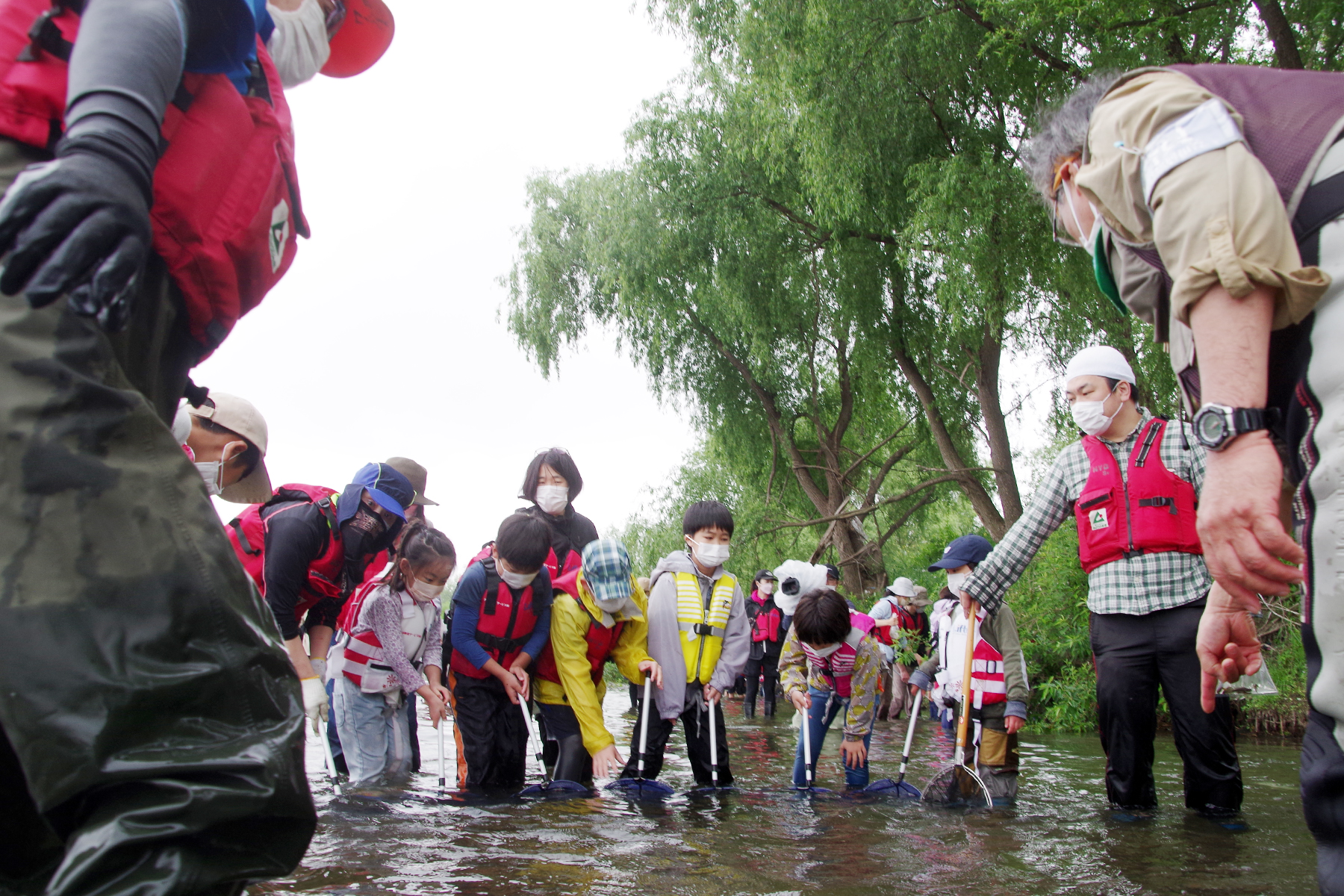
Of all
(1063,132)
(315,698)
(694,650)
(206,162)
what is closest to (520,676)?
(694,650)

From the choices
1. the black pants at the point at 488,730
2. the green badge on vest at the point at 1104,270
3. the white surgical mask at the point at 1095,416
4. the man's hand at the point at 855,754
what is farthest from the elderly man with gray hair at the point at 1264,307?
the black pants at the point at 488,730

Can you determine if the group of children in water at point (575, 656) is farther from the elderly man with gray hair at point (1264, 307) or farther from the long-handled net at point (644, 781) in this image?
the elderly man with gray hair at point (1264, 307)

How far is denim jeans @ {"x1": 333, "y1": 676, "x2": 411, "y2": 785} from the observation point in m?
5.51

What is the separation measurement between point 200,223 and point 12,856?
934mm

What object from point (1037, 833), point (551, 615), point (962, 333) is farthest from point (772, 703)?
point (1037, 833)

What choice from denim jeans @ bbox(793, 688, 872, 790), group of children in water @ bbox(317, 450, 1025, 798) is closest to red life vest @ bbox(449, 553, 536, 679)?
group of children in water @ bbox(317, 450, 1025, 798)

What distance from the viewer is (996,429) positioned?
14016 mm

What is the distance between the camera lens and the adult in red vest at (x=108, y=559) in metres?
1.18

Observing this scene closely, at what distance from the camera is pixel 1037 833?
4305 millimetres

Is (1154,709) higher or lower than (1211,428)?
lower

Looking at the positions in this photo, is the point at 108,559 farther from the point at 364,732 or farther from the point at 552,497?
the point at 552,497

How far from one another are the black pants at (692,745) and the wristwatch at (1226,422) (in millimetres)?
4836

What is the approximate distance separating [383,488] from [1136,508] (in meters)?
3.50

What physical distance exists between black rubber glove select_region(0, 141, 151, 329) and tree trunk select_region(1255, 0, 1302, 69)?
9.43 metres
